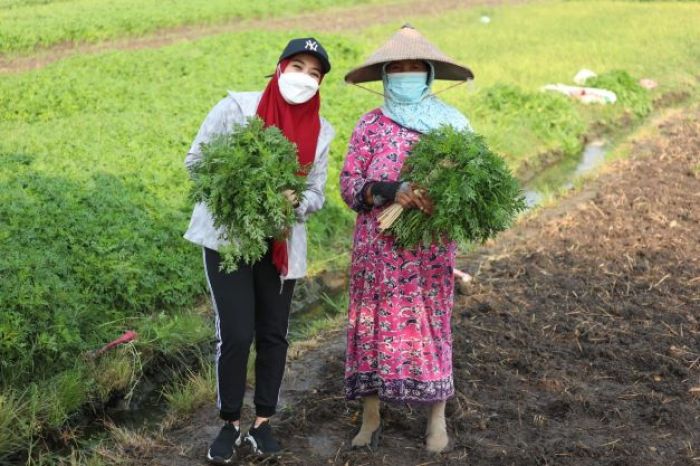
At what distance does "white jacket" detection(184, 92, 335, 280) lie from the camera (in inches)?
164

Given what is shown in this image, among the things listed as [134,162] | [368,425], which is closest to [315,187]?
[368,425]

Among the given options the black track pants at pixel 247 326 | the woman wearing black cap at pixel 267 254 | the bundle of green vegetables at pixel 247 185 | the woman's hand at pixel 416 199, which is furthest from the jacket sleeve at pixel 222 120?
the woman's hand at pixel 416 199

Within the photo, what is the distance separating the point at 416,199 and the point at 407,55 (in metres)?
0.65

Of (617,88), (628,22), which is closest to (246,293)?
(617,88)

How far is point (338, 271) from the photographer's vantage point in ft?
26.0

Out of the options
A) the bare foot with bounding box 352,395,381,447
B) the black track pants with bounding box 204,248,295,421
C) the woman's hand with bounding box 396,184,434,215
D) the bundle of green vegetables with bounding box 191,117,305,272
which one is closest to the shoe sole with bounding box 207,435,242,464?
the black track pants with bounding box 204,248,295,421

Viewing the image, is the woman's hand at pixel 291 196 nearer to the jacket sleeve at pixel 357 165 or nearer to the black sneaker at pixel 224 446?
the jacket sleeve at pixel 357 165

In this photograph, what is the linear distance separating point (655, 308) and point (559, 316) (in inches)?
26.1

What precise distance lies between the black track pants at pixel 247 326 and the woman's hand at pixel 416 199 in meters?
0.63

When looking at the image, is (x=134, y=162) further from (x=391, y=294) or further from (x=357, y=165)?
(x=391, y=294)

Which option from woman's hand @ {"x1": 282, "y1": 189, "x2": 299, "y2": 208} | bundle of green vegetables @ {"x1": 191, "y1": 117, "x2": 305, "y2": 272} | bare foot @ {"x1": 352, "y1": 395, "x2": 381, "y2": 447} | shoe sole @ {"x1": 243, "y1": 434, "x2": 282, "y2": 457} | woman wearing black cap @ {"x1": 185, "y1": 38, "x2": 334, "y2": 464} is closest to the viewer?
bundle of green vegetables @ {"x1": 191, "y1": 117, "x2": 305, "y2": 272}

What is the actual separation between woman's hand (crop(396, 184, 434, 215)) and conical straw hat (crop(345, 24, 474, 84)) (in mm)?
594

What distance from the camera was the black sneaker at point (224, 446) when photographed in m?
4.39

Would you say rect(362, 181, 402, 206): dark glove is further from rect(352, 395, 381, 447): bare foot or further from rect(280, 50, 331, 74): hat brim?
rect(352, 395, 381, 447): bare foot
